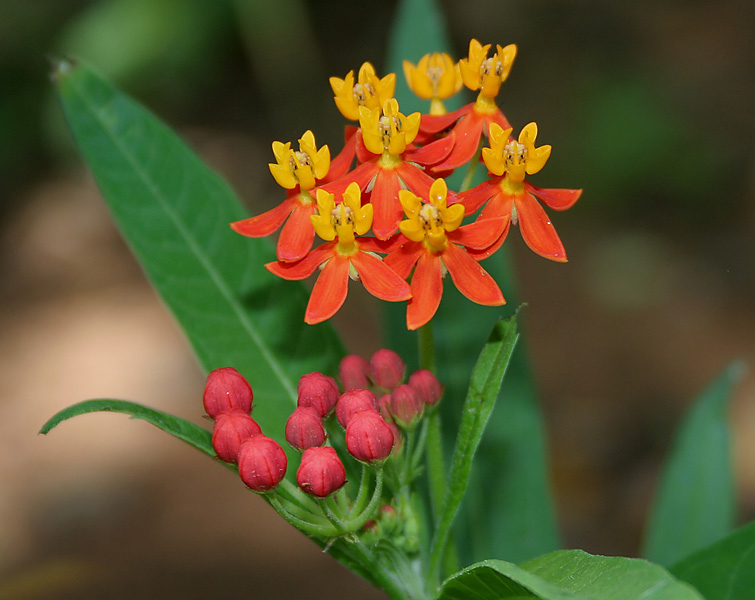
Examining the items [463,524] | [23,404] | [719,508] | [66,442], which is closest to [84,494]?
[66,442]

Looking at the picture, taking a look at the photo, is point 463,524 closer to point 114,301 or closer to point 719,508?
point 719,508

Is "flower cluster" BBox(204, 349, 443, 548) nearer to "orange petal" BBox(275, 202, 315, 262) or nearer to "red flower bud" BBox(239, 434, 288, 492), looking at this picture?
"red flower bud" BBox(239, 434, 288, 492)

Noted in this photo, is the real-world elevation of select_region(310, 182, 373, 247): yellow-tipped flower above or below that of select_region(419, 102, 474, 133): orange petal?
below

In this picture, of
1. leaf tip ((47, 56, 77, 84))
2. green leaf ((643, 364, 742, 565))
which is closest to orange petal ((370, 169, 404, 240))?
leaf tip ((47, 56, 77, 84))

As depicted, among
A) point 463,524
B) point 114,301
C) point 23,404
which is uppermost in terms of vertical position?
point 114,301

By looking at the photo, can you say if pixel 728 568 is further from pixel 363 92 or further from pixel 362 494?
pixel 363 92

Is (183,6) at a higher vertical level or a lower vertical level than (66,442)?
higher
